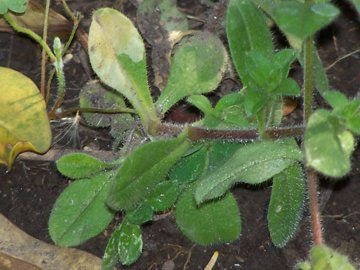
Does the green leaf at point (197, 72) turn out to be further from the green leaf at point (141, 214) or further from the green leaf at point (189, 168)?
the green leaf at point (141, 214)

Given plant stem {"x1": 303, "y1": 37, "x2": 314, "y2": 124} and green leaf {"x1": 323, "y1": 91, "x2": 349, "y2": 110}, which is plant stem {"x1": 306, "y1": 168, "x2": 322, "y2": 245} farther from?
green leaf {"x1": 323, "y1": 91, "x2": 349, "y2": 110}

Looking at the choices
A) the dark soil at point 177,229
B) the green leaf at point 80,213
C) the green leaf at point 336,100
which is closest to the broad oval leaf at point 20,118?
the dark soil at point 177,229

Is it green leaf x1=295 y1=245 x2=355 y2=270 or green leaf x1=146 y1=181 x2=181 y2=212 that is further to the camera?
green leaf x1=146 y1=181 x2=181 y2=212

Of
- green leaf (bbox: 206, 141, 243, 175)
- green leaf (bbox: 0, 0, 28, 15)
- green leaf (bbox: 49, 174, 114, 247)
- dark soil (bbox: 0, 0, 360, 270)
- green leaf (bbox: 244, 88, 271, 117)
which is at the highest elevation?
green leaf (bbox: 244, 88, 271, 117)

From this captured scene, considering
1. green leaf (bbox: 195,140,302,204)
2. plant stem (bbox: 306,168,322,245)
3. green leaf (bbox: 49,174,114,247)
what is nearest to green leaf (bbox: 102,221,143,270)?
green leaf (bbox: 49,174,114,247)

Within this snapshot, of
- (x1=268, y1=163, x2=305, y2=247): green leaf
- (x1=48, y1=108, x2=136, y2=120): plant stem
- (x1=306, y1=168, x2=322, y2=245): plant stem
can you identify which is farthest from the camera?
(x1=48, y1=108, x2=136, y2=120): plant stem

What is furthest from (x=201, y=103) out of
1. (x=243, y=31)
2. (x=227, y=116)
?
(x=243, y=31)

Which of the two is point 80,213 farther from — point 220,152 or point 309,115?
point 309,115
